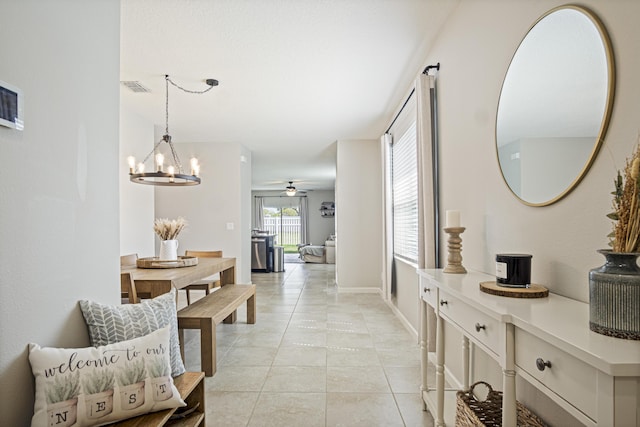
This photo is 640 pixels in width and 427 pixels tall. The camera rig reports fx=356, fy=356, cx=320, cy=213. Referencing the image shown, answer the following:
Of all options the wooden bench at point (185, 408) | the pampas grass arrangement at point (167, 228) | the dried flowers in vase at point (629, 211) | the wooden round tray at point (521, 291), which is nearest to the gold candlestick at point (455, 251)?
the wooden round tray at point (521, 291)

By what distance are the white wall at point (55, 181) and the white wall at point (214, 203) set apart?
4.40m

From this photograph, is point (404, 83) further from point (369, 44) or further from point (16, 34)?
point (16, 34)

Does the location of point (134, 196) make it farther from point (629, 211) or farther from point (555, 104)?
point (629, 211)

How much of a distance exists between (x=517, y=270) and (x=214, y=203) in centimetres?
543

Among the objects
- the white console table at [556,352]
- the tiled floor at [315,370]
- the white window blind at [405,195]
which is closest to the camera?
the white console table at [556,352]

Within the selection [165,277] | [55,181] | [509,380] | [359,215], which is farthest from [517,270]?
[359,215]

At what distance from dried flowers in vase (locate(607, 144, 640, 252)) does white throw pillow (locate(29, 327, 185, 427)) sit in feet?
5.06

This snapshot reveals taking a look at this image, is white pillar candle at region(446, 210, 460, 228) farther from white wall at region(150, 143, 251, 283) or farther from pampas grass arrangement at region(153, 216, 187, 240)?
white wall at region(150, 143, 251, 283)

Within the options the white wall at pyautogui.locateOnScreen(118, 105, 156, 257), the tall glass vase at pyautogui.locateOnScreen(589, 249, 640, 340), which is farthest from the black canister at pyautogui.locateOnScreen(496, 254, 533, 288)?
the white wall at pyautogui.locateOnScreen(118, 105, 156, 257)

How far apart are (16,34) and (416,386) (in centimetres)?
279

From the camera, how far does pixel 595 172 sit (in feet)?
3.82

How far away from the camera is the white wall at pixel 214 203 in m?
6.09

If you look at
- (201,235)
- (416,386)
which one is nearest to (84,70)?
(416,386)

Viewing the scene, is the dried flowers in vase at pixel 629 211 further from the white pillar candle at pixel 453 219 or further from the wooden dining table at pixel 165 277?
the wooden dining table at pixel 165 277
